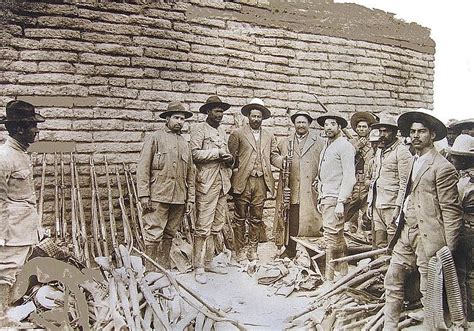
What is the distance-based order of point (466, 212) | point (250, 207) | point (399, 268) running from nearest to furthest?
point (466, 212) → point (399, 268) → point (250, 207)

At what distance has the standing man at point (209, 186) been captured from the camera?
3.12 meters

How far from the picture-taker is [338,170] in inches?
117

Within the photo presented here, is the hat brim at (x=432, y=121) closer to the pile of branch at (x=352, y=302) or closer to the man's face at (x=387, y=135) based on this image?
the man's face at (x=387, y=135)

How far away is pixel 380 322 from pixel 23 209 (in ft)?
6.28

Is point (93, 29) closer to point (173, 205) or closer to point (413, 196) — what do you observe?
point (173, 205)

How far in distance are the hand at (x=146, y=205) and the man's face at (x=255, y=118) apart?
79cm

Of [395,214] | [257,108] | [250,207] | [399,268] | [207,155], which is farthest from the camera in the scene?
[250,207]

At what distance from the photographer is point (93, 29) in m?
2.86

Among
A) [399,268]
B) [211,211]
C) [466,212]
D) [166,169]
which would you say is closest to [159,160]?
[166,169]

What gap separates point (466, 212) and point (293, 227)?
1.07 meters

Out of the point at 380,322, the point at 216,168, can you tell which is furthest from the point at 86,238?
the point at 380,322

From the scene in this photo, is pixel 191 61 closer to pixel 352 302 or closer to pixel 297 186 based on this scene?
pixel 297 186

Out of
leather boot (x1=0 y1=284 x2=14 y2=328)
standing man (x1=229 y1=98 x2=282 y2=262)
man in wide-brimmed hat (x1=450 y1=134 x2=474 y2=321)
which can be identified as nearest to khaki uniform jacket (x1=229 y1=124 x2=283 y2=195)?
standing man (x1=229 y1=98 x2=282 y2=262)

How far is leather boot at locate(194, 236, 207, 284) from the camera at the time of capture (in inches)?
120
